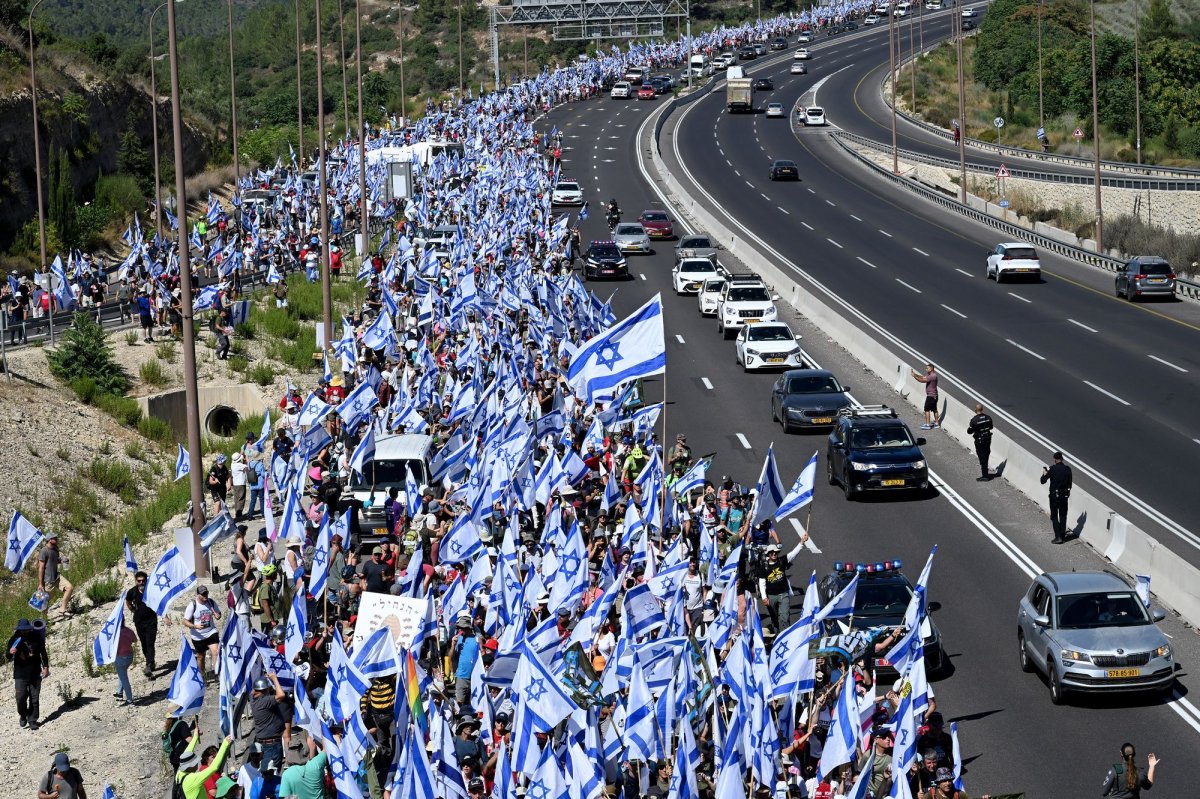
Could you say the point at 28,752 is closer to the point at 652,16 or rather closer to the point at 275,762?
the point at 275,762

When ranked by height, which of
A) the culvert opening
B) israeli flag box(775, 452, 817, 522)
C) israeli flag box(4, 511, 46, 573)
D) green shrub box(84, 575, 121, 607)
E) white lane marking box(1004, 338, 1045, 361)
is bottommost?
the culvert opening

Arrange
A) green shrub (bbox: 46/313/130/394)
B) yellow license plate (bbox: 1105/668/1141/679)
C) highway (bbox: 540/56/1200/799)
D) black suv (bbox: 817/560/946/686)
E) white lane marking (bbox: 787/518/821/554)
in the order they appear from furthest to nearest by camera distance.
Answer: green shrub (bbox: 46/313/130/394)
white lane marking (bbox: 787/518/821/554)
black suv (bbox: 817/560/946/686)
yellow license plate (bbox: 1105/668/1141/679)
highway (bbox: 540/56/1200/799)

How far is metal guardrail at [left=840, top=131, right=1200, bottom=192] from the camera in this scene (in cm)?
7425

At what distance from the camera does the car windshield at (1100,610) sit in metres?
20.2

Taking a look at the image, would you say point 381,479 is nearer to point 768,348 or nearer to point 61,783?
point 61,783

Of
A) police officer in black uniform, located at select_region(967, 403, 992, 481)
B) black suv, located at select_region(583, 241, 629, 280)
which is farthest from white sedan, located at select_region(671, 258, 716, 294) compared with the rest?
police officer in black uniform, located at select_region(967, 403, 992, 481)

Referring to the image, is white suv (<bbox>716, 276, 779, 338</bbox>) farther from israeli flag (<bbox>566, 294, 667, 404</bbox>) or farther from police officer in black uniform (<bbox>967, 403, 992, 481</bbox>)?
israeli flag (<bbox>566, 294, 667, 404</bbox>)

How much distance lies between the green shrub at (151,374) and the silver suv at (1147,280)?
94.0ft

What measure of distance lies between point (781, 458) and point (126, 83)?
64479 mm

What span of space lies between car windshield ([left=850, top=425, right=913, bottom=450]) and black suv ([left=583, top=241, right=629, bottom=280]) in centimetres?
2786

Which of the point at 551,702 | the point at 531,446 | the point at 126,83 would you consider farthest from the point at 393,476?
the point at 126,83

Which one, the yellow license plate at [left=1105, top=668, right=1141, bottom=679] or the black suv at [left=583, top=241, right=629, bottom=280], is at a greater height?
the black suv at [left=583, top=241, right=629, bottom=280]

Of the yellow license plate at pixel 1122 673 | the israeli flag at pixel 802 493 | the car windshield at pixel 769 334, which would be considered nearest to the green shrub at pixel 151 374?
the car windshield at pixel 769 334

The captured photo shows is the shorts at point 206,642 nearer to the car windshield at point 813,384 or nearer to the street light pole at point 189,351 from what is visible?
the street light pole at point 189,351
